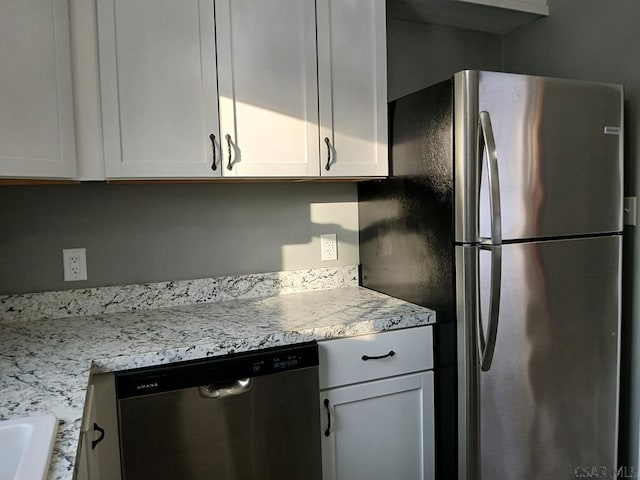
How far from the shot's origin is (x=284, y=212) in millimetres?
2170

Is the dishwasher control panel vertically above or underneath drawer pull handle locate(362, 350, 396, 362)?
above

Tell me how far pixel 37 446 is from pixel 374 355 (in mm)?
1081

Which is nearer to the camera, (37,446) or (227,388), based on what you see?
(37,446)

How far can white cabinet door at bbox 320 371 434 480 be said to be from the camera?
66.1 inches

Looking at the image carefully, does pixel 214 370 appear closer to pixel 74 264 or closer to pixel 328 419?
pixel 328 419

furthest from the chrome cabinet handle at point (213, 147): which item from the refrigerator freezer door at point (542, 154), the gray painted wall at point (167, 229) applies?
the refrigerator freezer door at point (542, 154)

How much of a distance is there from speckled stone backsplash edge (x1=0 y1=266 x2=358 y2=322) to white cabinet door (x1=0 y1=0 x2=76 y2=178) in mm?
552

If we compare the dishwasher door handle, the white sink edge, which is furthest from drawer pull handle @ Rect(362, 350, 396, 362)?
the white sink edge

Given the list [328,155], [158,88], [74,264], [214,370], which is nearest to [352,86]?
[328,155]

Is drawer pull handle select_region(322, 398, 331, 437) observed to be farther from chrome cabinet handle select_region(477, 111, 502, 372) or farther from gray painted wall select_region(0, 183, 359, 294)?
gray painted wall select_region(0, 183, 359, 294)

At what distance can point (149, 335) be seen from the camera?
158 cm

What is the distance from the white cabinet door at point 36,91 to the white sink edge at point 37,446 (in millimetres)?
680

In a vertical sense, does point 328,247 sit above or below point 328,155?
below

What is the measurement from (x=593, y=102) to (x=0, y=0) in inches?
73.5
